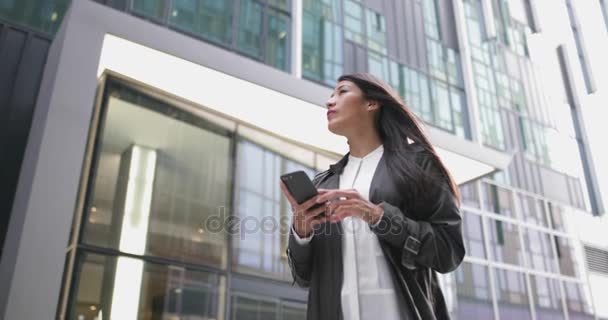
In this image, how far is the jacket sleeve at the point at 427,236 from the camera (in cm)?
139

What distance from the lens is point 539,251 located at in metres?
15.0

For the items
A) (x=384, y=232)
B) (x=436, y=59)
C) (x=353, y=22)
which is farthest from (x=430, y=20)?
(x=384, y=232)

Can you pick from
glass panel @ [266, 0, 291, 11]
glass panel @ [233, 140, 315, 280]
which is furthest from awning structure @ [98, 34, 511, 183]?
glass panel @ [266, 0, 291, 11]

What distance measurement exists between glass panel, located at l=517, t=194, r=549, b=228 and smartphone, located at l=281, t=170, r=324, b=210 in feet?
48.5

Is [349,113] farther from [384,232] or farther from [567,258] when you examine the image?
[567,258]

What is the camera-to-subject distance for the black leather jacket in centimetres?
140

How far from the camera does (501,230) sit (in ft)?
46.7

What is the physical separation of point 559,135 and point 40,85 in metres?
15.6

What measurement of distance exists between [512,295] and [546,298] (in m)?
1.44

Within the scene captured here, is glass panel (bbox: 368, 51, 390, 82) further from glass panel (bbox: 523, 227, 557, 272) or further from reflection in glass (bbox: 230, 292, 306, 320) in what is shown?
glass panel (bbox: 523, 227, 557, 272)

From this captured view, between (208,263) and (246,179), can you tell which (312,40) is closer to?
(246,179)

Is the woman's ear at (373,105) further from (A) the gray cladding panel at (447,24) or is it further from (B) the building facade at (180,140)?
(A) the gray cladding panel at (447,24)

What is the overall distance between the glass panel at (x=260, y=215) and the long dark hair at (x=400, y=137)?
608cm

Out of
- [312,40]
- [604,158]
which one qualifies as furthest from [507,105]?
[312,40]
